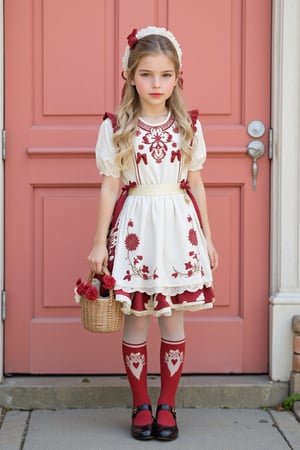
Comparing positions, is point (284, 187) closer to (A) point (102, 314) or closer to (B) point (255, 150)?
(B) point (255, 150)

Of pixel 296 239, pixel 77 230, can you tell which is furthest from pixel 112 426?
pixel 296 239

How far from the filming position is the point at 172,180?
115 inches

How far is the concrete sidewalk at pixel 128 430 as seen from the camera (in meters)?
2.94

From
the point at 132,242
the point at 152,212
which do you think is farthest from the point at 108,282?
the point at 152,212

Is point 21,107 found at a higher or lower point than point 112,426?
higher

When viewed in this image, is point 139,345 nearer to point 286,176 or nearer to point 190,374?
point 190,374

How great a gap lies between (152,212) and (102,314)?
0.43 meters

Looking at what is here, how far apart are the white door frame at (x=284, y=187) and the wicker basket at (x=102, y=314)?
73 centimetres

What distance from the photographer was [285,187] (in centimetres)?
335

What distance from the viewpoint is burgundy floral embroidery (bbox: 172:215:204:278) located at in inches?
113

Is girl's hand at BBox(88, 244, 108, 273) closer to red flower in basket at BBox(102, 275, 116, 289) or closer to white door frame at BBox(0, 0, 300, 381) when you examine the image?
red flower in basket at BBox(102, 275, 116, 289)

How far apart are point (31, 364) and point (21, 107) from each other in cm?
119

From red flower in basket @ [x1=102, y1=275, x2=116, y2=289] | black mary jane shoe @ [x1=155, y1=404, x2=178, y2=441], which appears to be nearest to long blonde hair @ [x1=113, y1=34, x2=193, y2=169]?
red flower in basket @ [x1=102, y1=275, x2=116, y2=289]

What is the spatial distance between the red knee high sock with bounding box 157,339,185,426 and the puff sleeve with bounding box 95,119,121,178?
721 millimetres
